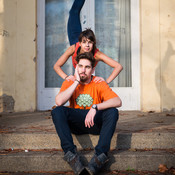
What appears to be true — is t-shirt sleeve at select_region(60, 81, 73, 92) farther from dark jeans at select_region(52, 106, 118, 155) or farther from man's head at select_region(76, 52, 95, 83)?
dark jeans at select_region(52, 106, 118, 155)

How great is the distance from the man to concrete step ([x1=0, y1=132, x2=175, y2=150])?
0.16 metres

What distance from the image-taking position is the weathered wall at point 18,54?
558cm

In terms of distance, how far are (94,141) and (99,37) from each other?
3.47m

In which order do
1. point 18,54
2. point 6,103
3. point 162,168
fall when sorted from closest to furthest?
point 162,168 → point 6,103 → point 18,54

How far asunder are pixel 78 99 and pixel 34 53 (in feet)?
10.3

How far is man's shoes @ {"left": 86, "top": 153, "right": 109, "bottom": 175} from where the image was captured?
2316 millimetres

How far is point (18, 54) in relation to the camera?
5.64 metres

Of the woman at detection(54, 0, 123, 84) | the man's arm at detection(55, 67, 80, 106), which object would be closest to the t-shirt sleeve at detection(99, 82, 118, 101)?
the woman at detection(54, 0, 123, 84)

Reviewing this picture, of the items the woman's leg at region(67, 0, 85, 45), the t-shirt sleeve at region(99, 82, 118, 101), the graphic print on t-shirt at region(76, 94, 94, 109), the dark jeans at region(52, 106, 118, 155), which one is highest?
the woman's leg at region(67, 0, 85, 45)

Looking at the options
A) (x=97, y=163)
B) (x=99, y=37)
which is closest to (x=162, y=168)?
(x=97, y=163)

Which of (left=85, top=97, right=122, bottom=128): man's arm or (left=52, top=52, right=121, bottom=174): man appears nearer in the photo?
(left=52, top=52, right=121, bottom=174): man

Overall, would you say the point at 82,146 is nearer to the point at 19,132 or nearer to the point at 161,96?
the point at 19,132

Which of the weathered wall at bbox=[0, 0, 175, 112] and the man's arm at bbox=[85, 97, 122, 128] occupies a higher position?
the weathered wall at bbox=[0, 0, 175, 112]

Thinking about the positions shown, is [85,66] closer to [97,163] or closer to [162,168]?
[97,163]
